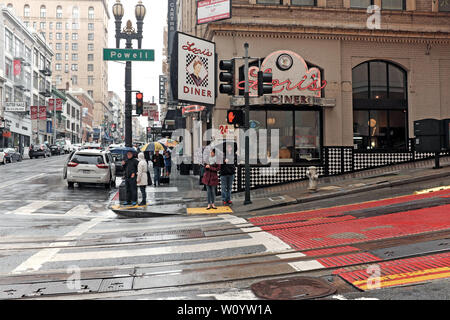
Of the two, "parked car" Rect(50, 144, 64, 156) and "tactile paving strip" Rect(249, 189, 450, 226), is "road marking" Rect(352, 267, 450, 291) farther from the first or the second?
"parked car" Rect(50, 144, 64, 156)

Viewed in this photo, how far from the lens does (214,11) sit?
55.2 feet

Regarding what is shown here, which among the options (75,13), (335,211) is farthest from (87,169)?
(75,13)

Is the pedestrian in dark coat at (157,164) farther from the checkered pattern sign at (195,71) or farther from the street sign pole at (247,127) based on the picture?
the street sign pole at (247,127)

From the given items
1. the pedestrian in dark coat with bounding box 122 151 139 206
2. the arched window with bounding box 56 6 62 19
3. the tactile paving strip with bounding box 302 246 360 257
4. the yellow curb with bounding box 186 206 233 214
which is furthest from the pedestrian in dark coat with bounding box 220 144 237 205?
the arched window with bounding box 56 6 62 19

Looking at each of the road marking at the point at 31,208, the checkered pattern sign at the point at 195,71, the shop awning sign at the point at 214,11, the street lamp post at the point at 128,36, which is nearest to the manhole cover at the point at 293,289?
the road marking at the point at 31,208

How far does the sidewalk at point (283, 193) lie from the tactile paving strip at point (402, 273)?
6.79 meters

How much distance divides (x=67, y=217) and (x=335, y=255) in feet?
25.7

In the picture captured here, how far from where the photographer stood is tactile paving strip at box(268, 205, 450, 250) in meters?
7.20

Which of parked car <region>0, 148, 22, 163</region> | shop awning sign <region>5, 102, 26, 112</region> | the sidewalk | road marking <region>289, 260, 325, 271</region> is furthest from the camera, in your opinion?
shop awning sign <region>5, 102, 26, 112</region>

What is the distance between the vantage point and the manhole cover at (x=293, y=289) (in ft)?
14.8

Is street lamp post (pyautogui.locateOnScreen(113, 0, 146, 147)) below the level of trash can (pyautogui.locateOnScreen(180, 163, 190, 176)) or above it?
above

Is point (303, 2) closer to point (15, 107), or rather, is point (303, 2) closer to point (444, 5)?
point (444, 5)

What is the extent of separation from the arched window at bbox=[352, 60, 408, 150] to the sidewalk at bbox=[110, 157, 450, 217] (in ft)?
4.45
